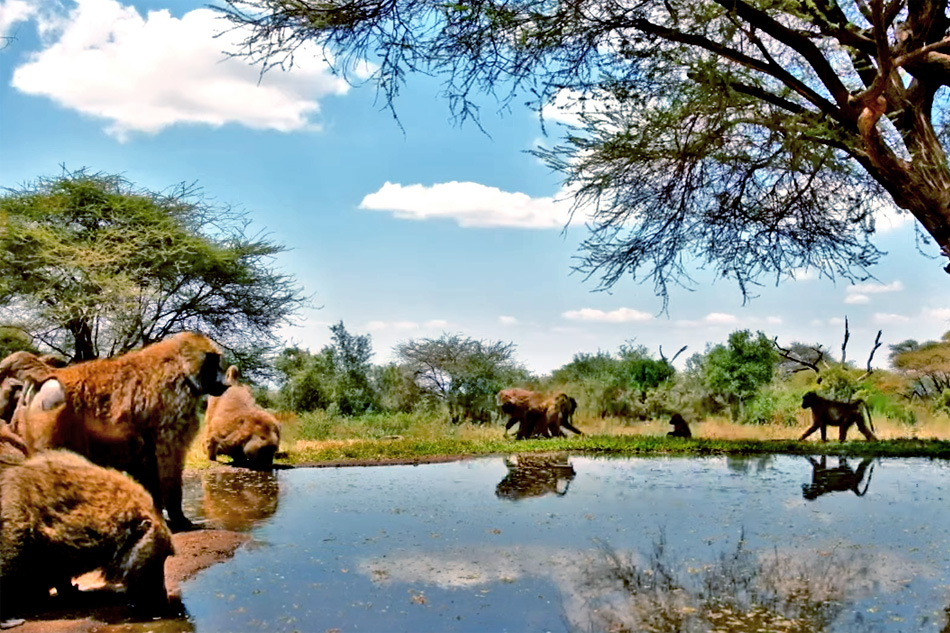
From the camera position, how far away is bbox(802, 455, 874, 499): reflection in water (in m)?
9.14

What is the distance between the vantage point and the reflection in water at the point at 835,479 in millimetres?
9141

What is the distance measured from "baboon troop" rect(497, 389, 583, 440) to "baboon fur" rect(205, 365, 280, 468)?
5407 mm

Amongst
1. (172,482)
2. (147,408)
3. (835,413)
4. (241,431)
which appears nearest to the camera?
(147,408)

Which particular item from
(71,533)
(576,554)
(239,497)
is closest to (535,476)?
(239,497)

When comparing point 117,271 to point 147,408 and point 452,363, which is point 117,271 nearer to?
point 452,363

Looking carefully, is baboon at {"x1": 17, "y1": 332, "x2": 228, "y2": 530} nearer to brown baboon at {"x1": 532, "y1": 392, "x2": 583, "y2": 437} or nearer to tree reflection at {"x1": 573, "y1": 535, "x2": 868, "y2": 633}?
tree reflection at {"x1": 573, "y1": 535, "x2": 868, "y2": 633}

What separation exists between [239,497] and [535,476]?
3442 mm

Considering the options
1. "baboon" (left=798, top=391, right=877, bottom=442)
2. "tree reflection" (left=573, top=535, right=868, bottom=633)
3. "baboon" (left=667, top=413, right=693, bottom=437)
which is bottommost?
"tree reflection" (left=573, top=535, right=868, bottom=633)

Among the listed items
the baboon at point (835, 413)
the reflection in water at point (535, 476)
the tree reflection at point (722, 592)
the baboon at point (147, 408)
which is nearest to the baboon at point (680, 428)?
the baboon at point (835, 413)

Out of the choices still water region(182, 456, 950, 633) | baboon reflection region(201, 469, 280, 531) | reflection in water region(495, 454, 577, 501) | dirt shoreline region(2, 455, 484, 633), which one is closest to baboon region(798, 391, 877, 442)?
still water region(182, 456, 950, 633)

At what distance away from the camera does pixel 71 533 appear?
461 centimetres

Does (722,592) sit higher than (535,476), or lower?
lower

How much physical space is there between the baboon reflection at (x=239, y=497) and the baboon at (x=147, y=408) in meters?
0.52

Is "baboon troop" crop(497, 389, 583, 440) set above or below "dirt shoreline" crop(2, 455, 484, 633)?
above
